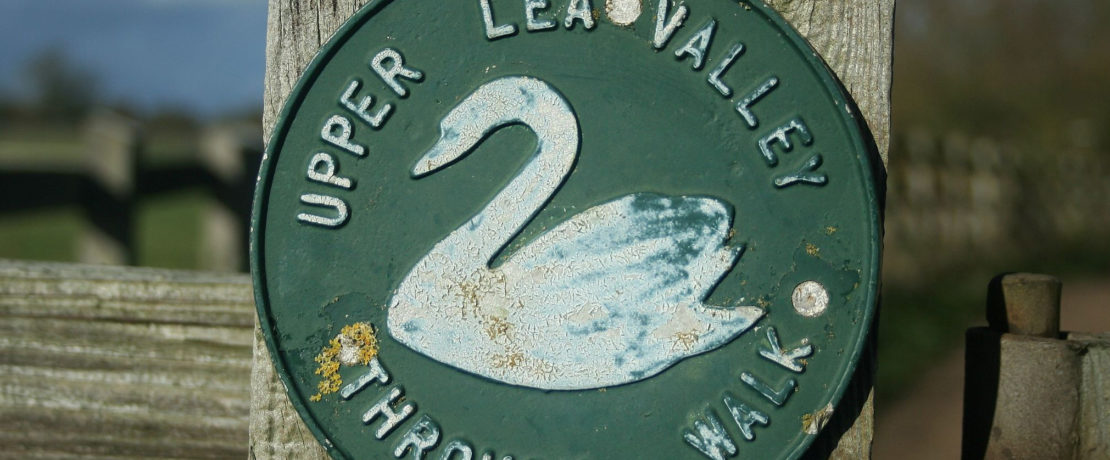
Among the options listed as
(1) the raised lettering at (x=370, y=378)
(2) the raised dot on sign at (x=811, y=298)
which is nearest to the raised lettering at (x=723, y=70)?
(2) the raised dot on sign at (x=811, y=298)

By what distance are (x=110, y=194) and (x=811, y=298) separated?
12.8 feet

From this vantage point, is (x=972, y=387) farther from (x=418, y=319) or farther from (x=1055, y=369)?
(x=418, y=319)

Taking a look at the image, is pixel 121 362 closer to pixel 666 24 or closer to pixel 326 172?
pixel 326 172

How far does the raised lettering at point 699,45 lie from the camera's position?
123cm

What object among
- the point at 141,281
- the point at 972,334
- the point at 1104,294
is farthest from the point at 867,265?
the point at 1104,294

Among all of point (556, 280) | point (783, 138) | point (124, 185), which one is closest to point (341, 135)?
point (556, 280)

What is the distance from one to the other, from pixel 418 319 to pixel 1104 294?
7.98 meters

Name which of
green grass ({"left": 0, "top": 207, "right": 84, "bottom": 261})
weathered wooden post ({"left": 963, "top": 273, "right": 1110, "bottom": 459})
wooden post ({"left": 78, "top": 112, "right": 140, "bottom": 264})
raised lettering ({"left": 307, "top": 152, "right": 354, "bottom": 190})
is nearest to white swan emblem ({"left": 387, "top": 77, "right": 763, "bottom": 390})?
raised lettering ({"left": 307, "top": 152, "right": 354, "bottom": 190})

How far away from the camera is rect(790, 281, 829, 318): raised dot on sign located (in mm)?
1229

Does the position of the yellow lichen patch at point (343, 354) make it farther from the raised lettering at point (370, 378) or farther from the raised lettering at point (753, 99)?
the raised lettering at point (753, 99)

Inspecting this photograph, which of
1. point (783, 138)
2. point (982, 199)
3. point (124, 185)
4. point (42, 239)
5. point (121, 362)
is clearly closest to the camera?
point (783, 138)

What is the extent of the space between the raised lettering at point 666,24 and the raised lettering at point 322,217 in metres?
0.50

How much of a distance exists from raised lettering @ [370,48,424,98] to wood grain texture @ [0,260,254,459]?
18.7 inches

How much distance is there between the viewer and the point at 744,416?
1.24 m
